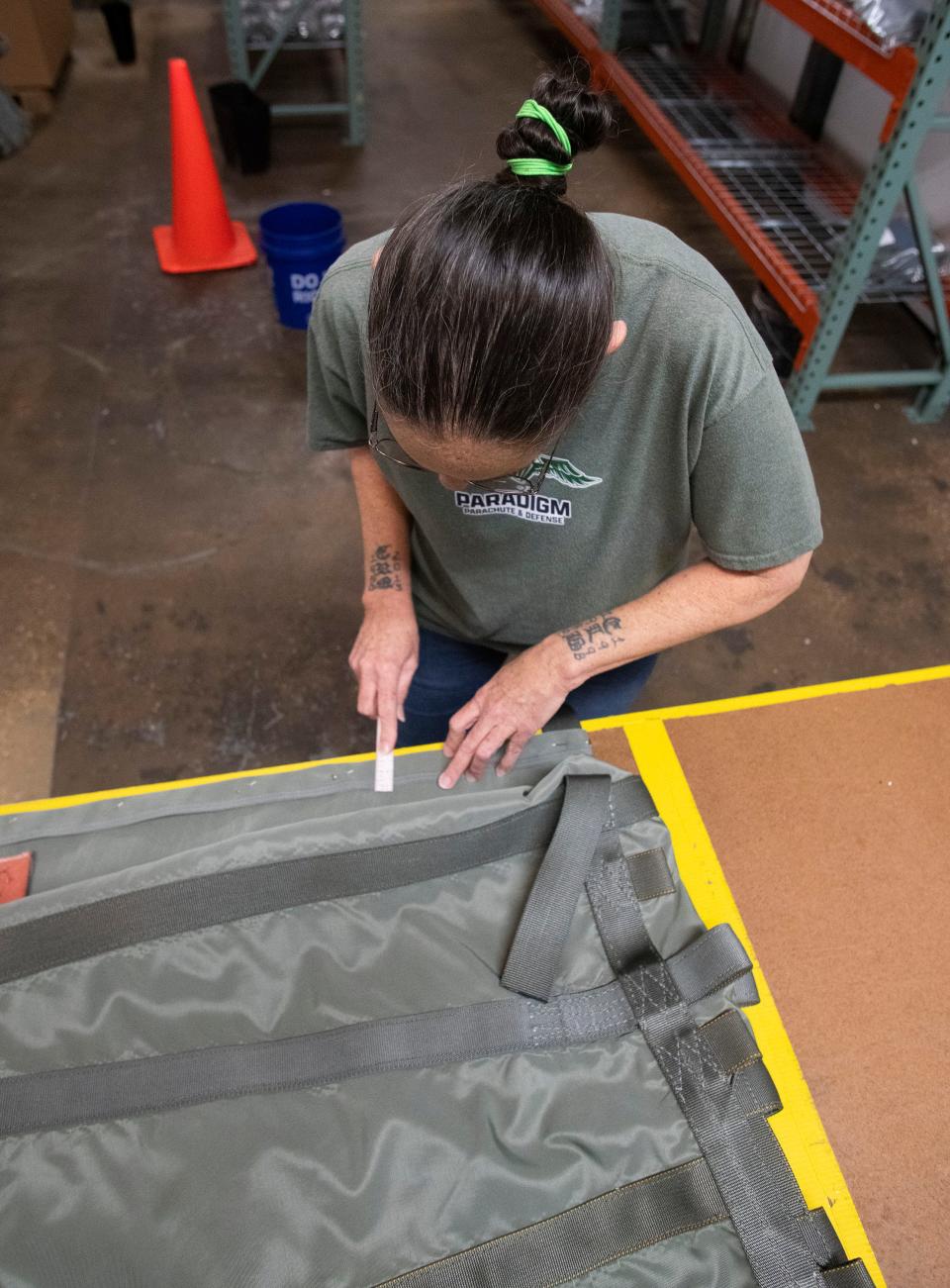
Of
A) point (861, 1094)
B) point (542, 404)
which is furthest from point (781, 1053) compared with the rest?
point (542, 404)

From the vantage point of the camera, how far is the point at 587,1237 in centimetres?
67

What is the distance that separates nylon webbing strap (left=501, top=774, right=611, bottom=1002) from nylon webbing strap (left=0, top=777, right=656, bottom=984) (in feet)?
0.12

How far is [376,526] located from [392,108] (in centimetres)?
396

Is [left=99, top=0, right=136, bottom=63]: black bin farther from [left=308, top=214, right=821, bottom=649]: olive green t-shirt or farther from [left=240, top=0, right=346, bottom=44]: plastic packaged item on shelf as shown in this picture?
[left=308, top=214, right=821, bottom=649]: olive green t-shirt

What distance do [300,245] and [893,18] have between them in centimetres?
178

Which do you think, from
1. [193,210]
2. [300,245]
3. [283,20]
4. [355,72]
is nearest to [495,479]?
[300,245]

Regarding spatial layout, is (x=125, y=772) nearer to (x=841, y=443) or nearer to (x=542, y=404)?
(x=542, y=404)

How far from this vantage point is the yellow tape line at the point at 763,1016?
75cm

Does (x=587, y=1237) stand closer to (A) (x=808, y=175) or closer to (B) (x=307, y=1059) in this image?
(B) (x=307, y=1059)

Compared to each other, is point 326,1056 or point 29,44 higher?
point 29,44

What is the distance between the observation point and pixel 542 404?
70 centimetres

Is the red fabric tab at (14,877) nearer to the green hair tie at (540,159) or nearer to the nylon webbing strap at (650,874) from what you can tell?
the nylon webbing strap at (650,874)

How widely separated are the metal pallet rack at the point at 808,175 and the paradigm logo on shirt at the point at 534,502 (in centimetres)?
158

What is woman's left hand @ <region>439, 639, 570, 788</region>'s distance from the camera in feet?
3.11
